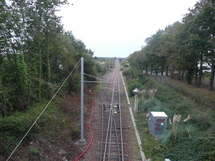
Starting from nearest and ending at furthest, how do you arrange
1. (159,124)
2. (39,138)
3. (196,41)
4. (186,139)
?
(39,138), (186,139), (159,124), (196,41)

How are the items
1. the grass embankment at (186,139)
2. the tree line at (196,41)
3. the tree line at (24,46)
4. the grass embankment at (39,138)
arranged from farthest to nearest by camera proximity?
the tree line at (196,41) → the tree line at (24,46) → the grass embankment at (186,139) → the grass embankment at (39,138)

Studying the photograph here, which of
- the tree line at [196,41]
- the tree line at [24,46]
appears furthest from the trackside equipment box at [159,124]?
the tree line at [196,41]

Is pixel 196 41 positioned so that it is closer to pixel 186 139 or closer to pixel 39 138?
pixel 186 139

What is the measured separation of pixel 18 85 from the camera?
10.6 m

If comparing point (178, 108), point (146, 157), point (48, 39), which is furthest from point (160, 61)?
point (146, 157)

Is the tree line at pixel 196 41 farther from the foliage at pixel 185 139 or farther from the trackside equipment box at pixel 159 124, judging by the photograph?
the trackside equipment box at pixel 159 124

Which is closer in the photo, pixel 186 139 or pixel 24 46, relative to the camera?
pixel 186 139

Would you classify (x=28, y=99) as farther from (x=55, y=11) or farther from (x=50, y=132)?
(x=55, y=11)

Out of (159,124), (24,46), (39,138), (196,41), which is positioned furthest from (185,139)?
(196,41)

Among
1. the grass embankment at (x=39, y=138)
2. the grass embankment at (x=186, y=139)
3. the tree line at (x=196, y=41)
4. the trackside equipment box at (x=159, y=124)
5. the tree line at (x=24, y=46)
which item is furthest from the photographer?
the tree line at (x=196, y=41)

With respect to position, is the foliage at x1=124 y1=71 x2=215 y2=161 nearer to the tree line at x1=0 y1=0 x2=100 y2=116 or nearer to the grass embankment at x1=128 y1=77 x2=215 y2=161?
the grass embankment at x1=128 y1=77 x2=215 y2=161

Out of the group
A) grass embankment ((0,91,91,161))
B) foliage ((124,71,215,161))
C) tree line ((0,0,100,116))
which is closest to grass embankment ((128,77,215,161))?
foliage ((124,71,215,161))

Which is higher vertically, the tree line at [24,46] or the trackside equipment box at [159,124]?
the tree line at [24,46]

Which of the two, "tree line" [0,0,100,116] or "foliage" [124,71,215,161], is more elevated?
"tree line" [0,0,100,116]
